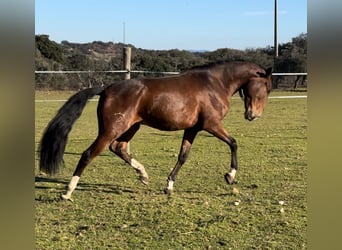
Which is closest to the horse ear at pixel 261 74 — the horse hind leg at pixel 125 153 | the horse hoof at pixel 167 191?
the horse hind leg at pixel 125 153

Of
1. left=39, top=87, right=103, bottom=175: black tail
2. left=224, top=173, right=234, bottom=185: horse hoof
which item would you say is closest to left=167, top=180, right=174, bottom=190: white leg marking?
left=224, top=173, right=234, bottom=185: horse hoof

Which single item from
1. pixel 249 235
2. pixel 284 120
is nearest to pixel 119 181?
pixel 249 235

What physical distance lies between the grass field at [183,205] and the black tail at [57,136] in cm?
37

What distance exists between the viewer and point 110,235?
349cm

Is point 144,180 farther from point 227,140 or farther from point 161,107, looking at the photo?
point 227,140

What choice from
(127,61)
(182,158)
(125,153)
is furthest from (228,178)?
(127,61)

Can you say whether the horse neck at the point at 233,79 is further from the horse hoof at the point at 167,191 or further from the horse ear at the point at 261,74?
the horse hoof at the point at 167,191

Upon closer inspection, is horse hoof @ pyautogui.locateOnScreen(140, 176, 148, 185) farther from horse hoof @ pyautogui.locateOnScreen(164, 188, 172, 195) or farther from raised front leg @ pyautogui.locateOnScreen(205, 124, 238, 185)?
raised front leg @ pyautogui.locateOnScreen(205, 124, 238, 185)

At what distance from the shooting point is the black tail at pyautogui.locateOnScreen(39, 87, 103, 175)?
4.53m

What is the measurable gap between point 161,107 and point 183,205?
107 centimetres

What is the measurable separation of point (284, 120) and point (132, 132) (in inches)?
328

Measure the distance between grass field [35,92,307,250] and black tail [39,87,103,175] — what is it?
37 centimetres
